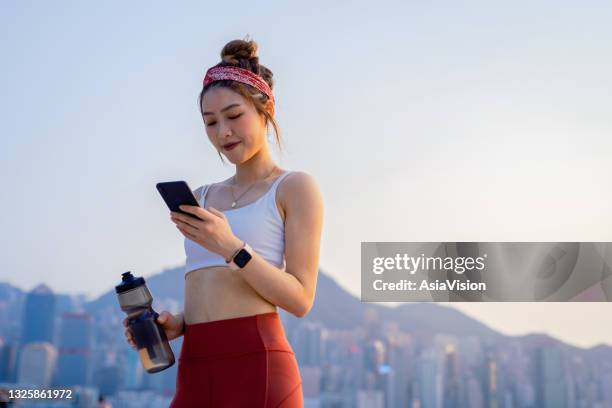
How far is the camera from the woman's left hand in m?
1.91

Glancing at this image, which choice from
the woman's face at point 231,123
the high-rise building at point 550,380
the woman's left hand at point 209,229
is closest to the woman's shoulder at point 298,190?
the woman's face at point 231,123

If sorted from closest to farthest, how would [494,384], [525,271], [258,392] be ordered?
[258,392] → [525,271] → [494,384]

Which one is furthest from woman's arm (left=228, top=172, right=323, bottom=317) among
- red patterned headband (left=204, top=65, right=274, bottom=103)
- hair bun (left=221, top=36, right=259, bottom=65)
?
hair bun (left=221, top=36, right=259, bottom=65)

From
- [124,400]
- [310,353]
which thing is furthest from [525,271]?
[124,400]

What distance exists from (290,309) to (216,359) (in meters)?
0.24

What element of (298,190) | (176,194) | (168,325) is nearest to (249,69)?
(298,190)

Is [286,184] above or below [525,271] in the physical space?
below

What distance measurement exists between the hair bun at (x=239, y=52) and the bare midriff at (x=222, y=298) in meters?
0.67

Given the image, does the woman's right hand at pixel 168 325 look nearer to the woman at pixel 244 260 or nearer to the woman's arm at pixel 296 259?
the woman at pixel 244 260

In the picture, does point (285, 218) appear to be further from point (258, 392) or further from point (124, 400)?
point (124, 400)

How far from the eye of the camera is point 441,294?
17250mm

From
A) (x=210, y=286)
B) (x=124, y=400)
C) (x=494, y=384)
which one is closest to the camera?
(x=210, y=286)

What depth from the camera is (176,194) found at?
194 cm

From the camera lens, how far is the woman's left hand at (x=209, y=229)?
1.91m
